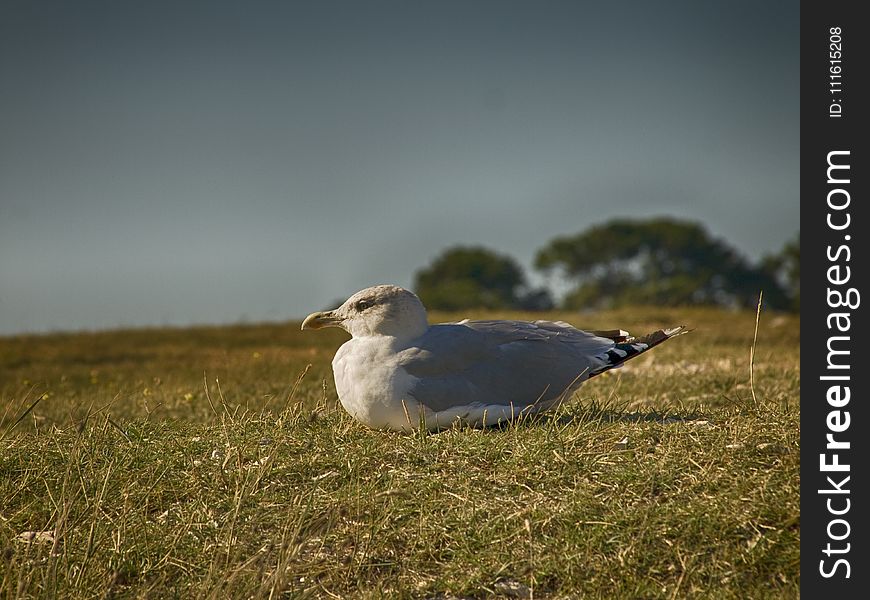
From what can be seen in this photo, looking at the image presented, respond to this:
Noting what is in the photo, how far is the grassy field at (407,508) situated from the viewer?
15.9 ft

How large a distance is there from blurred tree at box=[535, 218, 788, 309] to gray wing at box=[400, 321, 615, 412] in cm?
3735

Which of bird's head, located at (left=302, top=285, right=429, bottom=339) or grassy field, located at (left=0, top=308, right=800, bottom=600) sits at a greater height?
bird's head, located at (left=302, top=285, right=429, bottom=339)

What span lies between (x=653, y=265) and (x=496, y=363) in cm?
4507

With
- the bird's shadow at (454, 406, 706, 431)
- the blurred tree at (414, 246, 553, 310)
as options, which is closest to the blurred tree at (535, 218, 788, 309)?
the blurred tree at (414, 246, 553, 310)

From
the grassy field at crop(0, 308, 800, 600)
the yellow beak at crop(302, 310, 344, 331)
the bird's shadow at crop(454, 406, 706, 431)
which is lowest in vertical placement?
the grassy field at crop(0, 308, 800, 600)

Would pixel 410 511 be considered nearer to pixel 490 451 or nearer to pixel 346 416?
pixel 490 451

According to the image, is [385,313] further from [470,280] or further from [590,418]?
[470,280]

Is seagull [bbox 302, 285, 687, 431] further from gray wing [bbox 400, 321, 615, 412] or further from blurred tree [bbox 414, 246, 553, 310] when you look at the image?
blurred tree [bbox 414, 246, 553, 310]

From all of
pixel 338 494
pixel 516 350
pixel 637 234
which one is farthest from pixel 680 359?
pixel 637 234

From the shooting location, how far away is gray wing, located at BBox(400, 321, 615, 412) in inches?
250

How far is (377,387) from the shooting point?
6.27 m

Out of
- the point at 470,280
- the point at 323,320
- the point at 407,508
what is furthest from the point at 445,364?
the point at 470,280

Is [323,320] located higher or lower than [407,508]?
higher

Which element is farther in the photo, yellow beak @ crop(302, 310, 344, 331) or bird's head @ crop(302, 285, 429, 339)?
yellow beak @ crop(302, 310, 344, 331)
